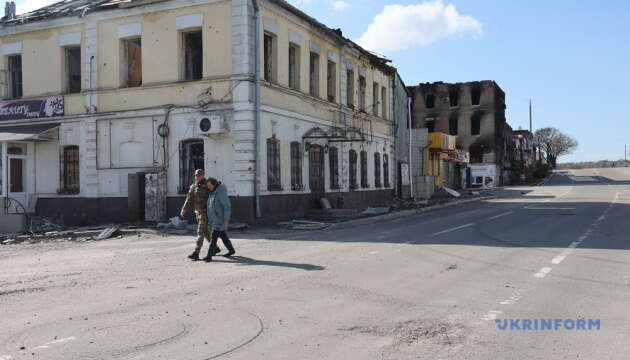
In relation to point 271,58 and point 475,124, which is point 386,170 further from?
point 475,124

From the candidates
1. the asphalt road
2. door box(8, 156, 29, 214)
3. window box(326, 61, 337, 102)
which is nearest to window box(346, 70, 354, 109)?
window box(326, 61, 337, 102)

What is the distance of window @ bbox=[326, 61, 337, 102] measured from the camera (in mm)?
27250

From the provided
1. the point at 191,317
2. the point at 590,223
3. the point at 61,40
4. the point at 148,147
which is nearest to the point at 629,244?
the point at 590,223

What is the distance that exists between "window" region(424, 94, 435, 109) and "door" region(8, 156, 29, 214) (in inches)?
2317

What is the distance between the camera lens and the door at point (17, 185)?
2227cm

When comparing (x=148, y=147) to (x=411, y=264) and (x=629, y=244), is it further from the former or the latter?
(x=629, y=244)

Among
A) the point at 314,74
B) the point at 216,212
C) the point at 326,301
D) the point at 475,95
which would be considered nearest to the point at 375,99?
the point at 314,74

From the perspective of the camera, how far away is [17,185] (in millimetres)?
22828

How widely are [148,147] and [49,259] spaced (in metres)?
8.54

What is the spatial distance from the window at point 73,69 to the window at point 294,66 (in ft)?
27.2

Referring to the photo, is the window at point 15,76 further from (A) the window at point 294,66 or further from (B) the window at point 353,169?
(B) the window at point 353,169

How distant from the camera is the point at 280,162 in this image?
2177 cm

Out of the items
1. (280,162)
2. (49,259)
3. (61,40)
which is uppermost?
(61,40)

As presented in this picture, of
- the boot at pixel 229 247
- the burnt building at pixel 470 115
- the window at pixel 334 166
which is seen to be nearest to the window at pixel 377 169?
the window at pixel 334 166
